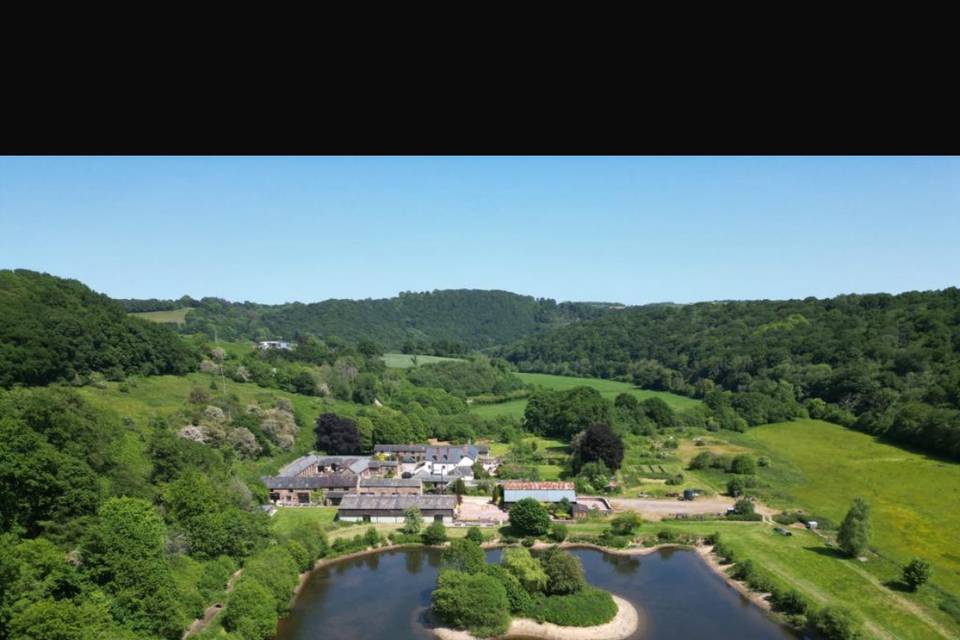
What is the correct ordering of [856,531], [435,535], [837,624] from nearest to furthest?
[837,624] < [856,531] < [435,535]

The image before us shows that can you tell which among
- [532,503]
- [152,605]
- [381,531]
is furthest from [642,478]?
[152,605]

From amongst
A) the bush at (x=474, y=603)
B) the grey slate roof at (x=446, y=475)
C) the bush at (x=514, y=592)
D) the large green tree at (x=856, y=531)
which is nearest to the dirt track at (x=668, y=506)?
the large green tree at (x=856, y=531)

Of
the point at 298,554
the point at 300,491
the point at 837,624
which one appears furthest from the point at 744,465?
the point at 298,554

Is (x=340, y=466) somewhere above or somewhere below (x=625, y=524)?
above

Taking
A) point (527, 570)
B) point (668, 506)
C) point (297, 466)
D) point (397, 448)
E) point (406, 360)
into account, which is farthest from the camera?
point (406, 360)

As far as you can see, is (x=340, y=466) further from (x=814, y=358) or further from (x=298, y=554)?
(x=814, y=358)

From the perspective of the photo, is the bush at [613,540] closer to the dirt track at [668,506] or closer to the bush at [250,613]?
the dirt track at [668,506]
